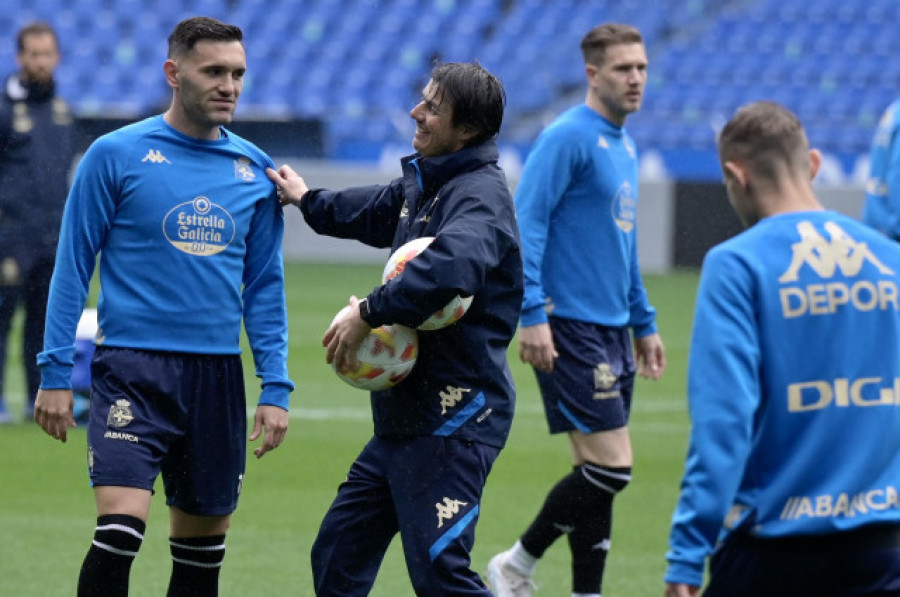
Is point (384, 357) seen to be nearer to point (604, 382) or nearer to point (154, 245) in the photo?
point (154, 245)

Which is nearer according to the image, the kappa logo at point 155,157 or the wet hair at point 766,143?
the wet hair at point 766,143

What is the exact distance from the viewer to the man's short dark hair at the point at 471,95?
4.88 metres

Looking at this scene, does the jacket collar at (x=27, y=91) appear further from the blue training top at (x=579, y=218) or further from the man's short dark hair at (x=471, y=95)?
the man's short dark hair at (x=471, y=95)

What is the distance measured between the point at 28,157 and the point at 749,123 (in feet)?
26.4

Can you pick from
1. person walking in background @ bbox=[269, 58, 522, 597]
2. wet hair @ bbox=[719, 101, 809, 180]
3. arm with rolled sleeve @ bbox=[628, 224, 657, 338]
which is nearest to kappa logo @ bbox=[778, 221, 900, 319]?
wet hair @ bbox=[719, 101, 809, 180]

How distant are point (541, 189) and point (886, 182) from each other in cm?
144

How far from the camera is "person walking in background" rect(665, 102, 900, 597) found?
3.51m

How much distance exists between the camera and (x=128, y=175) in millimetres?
5223

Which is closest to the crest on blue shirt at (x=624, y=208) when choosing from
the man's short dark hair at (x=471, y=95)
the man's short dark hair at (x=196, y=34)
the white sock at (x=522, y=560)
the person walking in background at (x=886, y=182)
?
the person walking in background at (x=886, y=182)

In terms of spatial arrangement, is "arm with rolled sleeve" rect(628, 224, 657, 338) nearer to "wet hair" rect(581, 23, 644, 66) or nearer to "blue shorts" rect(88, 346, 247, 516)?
"wet hair" rect(581, 23, 644, 66)

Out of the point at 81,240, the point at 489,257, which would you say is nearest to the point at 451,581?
the point at 489,257

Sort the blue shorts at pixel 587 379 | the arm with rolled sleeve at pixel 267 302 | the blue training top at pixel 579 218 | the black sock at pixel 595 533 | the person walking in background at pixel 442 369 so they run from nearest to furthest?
1. the person walking in background at pixel 442 369
2. the arm with rolled sleeve at pixel 267 302
3. the black sock at pixel 595 533
4. the blue shorts at pixel 587 379
5. the blue training top at pixel 579 218

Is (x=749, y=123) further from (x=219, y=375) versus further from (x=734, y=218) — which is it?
(x=734, y=218)

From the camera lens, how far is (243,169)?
5.45 m
